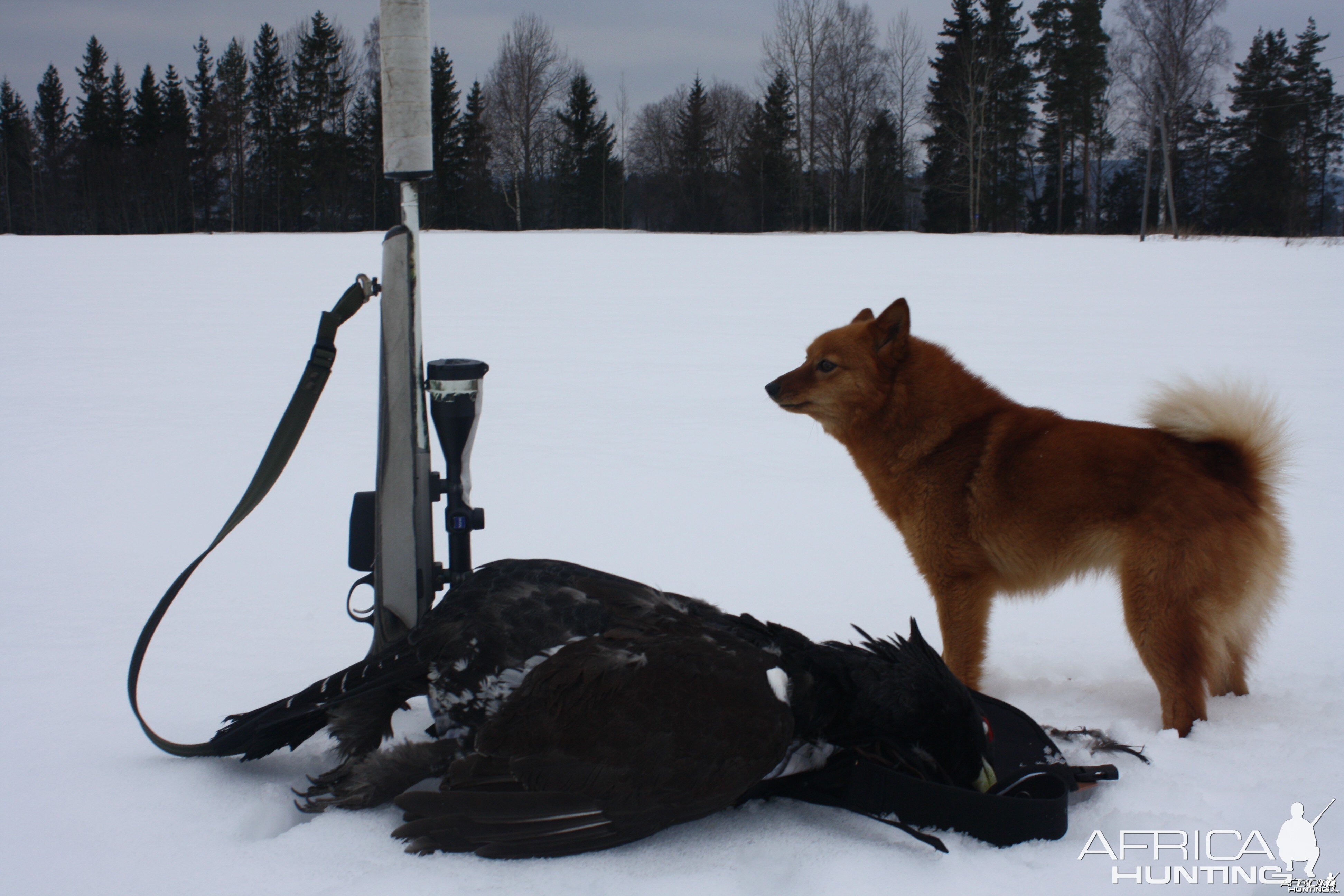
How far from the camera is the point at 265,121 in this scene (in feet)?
138

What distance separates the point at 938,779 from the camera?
1844 millimetres

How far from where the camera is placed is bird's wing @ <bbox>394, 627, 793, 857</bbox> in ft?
5.41

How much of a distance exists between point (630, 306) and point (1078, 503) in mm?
10533

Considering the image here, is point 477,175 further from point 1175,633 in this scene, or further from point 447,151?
point 1175,633

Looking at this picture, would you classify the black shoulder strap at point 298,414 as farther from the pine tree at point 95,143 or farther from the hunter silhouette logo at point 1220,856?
the pine tree at point 95,143

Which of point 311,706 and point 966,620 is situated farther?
point 966,620

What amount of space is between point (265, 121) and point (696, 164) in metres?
22.3

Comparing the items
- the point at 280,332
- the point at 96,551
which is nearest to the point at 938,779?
the point at 96,551

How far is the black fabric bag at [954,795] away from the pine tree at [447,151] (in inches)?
1611

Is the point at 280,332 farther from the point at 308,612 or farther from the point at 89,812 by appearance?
the point at 89,812

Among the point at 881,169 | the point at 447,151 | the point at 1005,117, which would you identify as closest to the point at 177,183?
the point at 447,151

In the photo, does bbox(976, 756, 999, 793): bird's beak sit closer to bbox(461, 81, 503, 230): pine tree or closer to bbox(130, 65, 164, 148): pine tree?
bbox(461, 81, 503, 230): pine tree

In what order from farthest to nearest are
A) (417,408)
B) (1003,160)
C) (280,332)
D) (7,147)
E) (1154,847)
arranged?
(7,147)
(1003,160)
(280,332)
(417,408)
(1154,847)

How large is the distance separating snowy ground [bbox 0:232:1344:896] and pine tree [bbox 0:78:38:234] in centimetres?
3936
